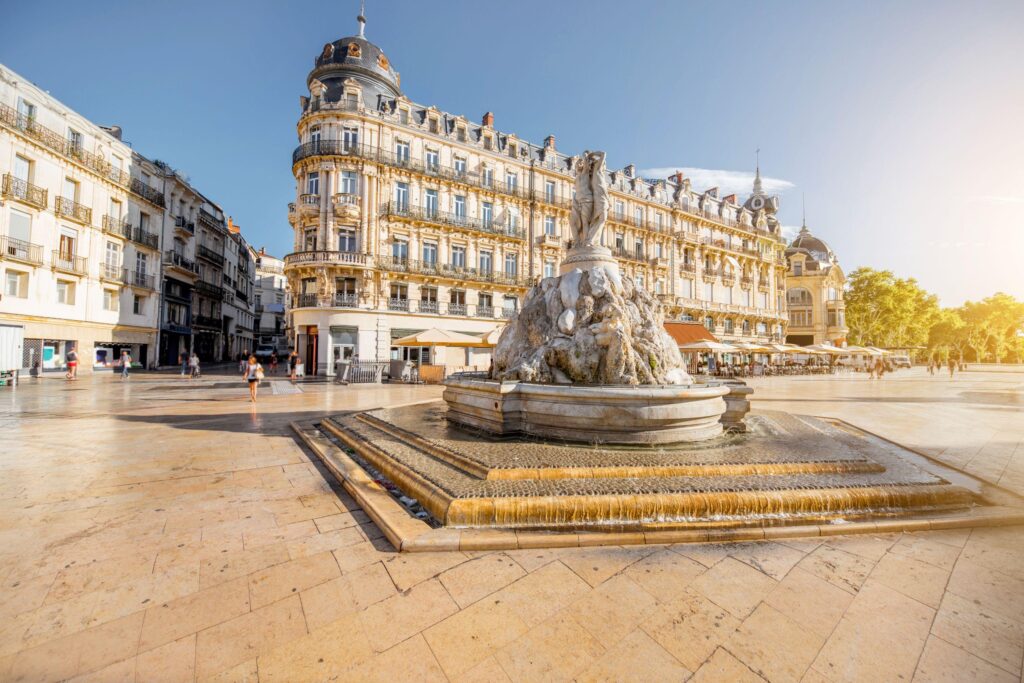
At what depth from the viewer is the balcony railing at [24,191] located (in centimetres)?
1906

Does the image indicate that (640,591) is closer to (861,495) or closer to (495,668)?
(495,668)

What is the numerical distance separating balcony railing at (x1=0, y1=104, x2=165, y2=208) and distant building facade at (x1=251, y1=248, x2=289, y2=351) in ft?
111

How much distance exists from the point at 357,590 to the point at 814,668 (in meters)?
2.66

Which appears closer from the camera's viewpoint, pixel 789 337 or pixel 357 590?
pixel 357 590

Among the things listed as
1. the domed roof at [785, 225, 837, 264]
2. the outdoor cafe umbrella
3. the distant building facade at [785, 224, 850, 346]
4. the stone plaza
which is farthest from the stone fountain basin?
the domed roof at [785, 225, 837, 264]

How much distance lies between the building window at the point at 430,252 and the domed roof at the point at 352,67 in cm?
1008

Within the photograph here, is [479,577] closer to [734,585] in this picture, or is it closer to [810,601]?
[734,585]

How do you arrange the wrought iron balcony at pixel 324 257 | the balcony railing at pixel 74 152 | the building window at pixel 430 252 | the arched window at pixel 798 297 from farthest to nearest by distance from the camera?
1. the arched window at pixel 798 297
2. the building window at pixel 430 252
3. the wrought iron balcony at pixel 324 257
4. the balcony railing at pixel 74 152

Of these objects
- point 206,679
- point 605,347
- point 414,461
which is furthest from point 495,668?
point 605,347

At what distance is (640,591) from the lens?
2.74 meters

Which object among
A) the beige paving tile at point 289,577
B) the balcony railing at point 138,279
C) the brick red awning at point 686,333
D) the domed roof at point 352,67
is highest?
the domed roof at point 352,67

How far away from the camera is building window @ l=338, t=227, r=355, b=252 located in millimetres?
26122

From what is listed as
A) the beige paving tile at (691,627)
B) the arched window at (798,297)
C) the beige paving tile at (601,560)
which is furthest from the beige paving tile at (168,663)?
the arched window at (798,297)

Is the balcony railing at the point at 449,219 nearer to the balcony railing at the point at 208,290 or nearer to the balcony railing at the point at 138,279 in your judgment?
the balcony railing at the point at 138,279
